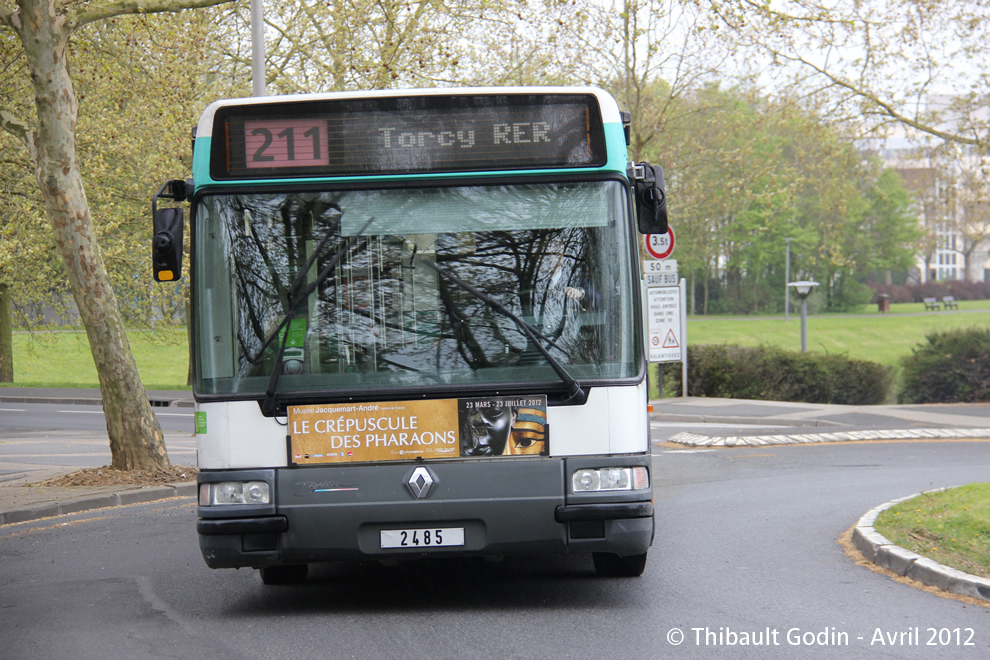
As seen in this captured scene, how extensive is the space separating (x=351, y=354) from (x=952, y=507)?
5.32 m

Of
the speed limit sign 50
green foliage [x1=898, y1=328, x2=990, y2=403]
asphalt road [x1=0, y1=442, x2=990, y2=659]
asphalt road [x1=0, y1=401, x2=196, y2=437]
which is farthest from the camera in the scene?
green foliage [x1=898, y1=328, x2=990, y2=403]

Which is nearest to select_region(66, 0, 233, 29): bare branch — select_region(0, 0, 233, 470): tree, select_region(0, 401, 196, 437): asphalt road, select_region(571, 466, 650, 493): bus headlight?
select_region(0, 0, 233, 470): tree

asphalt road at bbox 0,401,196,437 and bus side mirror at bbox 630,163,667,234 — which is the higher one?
bus side mirror at bbox 630,163,667,234

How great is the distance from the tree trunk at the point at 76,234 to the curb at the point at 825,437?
757cm

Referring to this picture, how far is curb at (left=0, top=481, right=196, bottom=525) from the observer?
1029 centimetres

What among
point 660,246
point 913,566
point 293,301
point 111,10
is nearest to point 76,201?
point 111,10

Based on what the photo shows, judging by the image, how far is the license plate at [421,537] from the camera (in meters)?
5.64

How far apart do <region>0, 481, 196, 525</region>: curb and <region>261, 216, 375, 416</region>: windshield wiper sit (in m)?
5.92

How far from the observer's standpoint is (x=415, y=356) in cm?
561

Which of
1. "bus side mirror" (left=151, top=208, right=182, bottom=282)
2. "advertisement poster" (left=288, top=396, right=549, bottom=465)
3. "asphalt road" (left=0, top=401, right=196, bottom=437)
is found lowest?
"asphalt road" (left=0, top=401, right=196, bottom=437)

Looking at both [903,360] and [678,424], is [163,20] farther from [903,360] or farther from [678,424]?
[903,360]

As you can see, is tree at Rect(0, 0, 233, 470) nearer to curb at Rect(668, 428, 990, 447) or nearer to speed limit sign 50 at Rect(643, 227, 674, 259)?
curb at Rect(668, 428, 990, 447)

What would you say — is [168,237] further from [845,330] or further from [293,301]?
[845,330]

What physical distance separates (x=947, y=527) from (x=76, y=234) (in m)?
9.18
